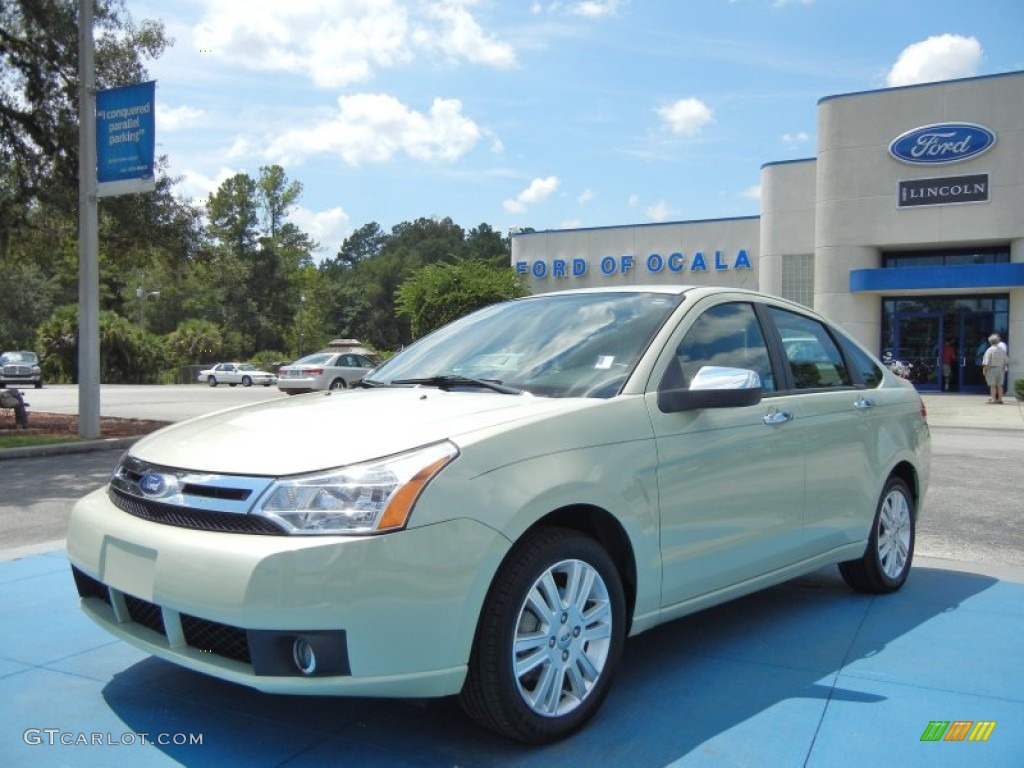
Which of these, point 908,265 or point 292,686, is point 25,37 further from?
point 908,265

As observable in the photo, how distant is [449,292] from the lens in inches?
1318

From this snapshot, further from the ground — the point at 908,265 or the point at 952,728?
the point at 908,265

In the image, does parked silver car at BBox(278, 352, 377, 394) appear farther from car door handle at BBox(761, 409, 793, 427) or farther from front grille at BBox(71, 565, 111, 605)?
front grille at BBox(71, 565, 111, 605)

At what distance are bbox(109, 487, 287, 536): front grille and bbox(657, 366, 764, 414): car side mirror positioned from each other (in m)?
1.62

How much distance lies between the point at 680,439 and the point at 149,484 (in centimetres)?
201

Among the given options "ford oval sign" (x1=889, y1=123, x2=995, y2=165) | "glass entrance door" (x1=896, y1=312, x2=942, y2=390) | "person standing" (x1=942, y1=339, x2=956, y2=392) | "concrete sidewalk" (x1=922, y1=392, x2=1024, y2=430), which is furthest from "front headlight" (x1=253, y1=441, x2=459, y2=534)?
"ford oval sign" (x1=889, y1=123, x2=995, y2=165)

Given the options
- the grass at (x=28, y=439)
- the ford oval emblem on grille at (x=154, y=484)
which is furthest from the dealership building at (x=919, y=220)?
the ford oval emblem on grille at (x=154, y=484)

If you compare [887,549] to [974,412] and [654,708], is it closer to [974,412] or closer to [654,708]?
[654,708]

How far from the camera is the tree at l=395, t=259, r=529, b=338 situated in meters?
33.2

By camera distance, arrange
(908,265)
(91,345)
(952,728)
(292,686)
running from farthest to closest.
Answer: (908,265) → (91,345) → (952,728) → (292,686)

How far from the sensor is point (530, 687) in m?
3.13

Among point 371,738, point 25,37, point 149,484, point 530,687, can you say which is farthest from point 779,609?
point 25,37

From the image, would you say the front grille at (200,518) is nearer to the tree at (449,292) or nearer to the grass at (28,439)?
the grass at (28,439)

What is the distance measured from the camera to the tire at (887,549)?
198 inches
